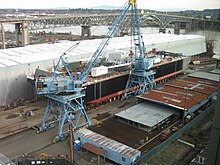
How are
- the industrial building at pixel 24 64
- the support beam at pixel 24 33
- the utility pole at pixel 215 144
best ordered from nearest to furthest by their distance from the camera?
1. the utility pole at pixel 215 144
2. the industrial building at pixel 24 64
3. the support beam at pixel 24 33

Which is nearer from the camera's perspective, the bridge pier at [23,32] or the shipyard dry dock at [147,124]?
the shipyard dry dock at [147,124]

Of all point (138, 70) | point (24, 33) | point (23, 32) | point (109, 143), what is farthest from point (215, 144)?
point (23, 32)

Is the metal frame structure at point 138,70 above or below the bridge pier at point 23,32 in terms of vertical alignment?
below

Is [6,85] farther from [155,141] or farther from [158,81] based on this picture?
[158,81]

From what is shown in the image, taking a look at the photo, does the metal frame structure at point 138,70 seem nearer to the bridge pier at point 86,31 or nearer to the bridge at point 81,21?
the bridge at point 81,21

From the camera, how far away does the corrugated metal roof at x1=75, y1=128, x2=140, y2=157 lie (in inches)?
395

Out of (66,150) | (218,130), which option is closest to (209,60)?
(66,150)

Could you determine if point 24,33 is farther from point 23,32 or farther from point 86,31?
point 86,31

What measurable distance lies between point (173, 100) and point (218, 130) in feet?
45.5

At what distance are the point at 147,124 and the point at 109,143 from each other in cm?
282

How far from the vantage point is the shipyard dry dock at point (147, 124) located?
1052 centimetres

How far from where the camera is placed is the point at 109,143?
1068 centimetres

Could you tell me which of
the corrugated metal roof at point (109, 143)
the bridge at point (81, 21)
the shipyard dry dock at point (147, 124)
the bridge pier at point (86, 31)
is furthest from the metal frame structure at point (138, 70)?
the bridge pier at point (86, 31)

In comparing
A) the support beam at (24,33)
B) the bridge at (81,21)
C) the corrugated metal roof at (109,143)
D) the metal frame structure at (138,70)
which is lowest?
the corrugated metal roof at (109,143)
